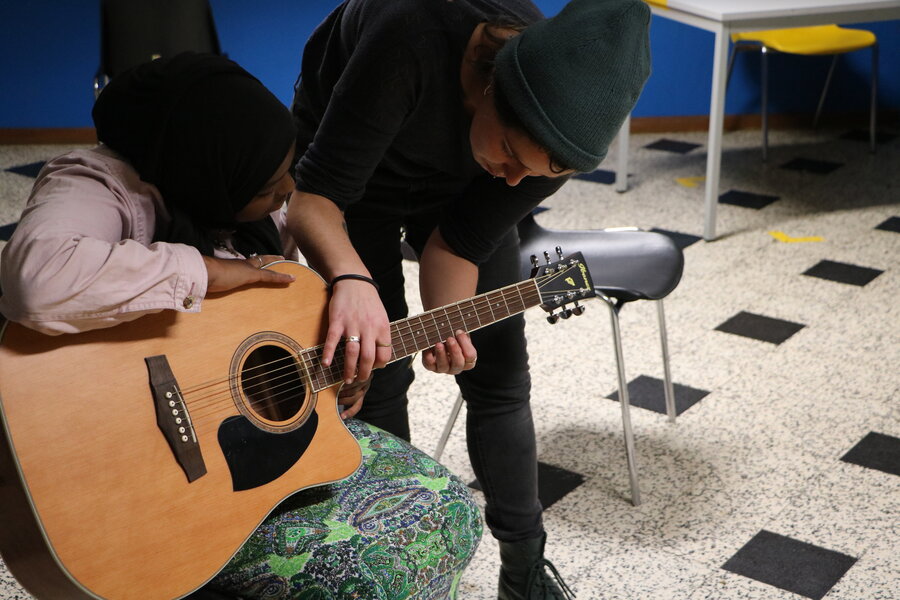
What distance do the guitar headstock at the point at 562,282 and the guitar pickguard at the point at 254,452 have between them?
1.58 ft

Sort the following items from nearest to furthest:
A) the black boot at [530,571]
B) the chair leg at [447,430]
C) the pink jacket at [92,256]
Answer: the pink jacket at [92,256] → the black boot at [530,571] → the chair leg at [447,430]

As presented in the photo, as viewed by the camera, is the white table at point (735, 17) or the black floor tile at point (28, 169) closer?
the white table at point (735, 17)

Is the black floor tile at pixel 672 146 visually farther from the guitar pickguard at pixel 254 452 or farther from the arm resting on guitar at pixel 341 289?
the guitar pickguard at pixel 254 452

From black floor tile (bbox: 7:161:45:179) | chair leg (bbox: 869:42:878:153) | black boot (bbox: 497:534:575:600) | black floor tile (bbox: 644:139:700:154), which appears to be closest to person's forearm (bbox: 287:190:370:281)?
black boot (bbox: 497:534:575:600)

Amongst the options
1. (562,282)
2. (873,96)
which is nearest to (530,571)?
(562,282)

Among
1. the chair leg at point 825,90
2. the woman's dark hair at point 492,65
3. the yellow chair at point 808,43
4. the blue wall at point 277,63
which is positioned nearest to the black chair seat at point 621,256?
the woman's dark hair at point 492,65

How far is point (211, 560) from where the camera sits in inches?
45.6

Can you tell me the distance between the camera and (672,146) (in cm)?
468

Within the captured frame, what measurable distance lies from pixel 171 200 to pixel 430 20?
16.6 inches

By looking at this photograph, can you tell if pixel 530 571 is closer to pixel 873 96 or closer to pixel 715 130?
pixel 715 130

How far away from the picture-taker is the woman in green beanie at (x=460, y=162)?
124 cm

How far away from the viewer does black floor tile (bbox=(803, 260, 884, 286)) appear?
3215 mm

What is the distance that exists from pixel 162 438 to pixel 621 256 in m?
1.19

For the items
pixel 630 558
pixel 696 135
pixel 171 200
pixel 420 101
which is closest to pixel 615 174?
pixel 696 135
